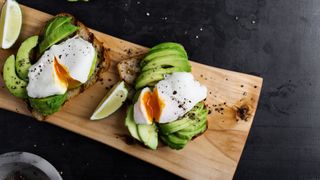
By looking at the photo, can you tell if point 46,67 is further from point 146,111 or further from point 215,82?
point 215,82

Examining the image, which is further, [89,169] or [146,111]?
[89,169]

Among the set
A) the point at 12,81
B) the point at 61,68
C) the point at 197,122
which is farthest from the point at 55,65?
the point at 197,122

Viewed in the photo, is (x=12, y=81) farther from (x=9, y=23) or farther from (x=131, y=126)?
(x=131, y=126)

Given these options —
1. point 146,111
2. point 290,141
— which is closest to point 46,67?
point 146,111

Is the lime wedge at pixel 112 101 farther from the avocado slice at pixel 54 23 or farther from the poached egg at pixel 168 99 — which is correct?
the avocado slice at pixel 54 23

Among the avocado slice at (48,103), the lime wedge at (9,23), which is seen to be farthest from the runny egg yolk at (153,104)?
the lime wedge at (9,23)

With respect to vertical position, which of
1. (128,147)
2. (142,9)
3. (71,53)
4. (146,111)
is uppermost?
(142,9)

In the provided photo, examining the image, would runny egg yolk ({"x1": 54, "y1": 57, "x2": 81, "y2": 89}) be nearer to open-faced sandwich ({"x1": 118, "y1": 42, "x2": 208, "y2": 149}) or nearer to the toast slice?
the toast slice
